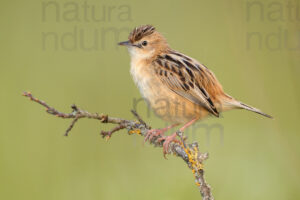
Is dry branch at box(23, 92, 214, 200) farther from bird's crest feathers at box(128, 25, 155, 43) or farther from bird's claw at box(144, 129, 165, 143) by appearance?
bird's crest feathers at box(128, 25, 155, 43)

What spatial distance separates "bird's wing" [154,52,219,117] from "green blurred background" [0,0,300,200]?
0.93 meters

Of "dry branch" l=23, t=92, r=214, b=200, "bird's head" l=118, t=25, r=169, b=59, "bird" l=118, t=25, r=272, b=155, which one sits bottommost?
"dry branch" l=23, t=92, r=214, b=200

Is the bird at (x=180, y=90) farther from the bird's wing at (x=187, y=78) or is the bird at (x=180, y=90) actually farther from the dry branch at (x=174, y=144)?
the dry branch at (x=174, y=144)

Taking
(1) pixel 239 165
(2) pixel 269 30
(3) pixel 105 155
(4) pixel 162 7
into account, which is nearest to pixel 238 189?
(1) pixel 239 165

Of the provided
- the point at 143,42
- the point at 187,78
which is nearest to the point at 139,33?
the point at 143,42

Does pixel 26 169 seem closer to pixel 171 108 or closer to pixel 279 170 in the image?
pixel 171 108

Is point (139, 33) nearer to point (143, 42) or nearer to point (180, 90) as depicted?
point (143, 42)

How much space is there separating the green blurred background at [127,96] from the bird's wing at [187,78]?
0.93 m

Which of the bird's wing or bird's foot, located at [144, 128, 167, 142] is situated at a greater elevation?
the bird's wing

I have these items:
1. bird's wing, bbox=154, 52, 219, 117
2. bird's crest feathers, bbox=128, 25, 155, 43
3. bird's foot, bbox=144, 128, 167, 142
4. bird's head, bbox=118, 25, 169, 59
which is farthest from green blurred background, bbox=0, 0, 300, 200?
bird's crest feathers, bbox=128, 25, 155, 43

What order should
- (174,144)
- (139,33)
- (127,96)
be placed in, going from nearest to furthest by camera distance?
(174,144) < (139,33) < (127,96)

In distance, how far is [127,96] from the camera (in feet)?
22.6

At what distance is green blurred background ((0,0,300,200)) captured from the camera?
17.0 feet

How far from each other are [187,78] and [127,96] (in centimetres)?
219
